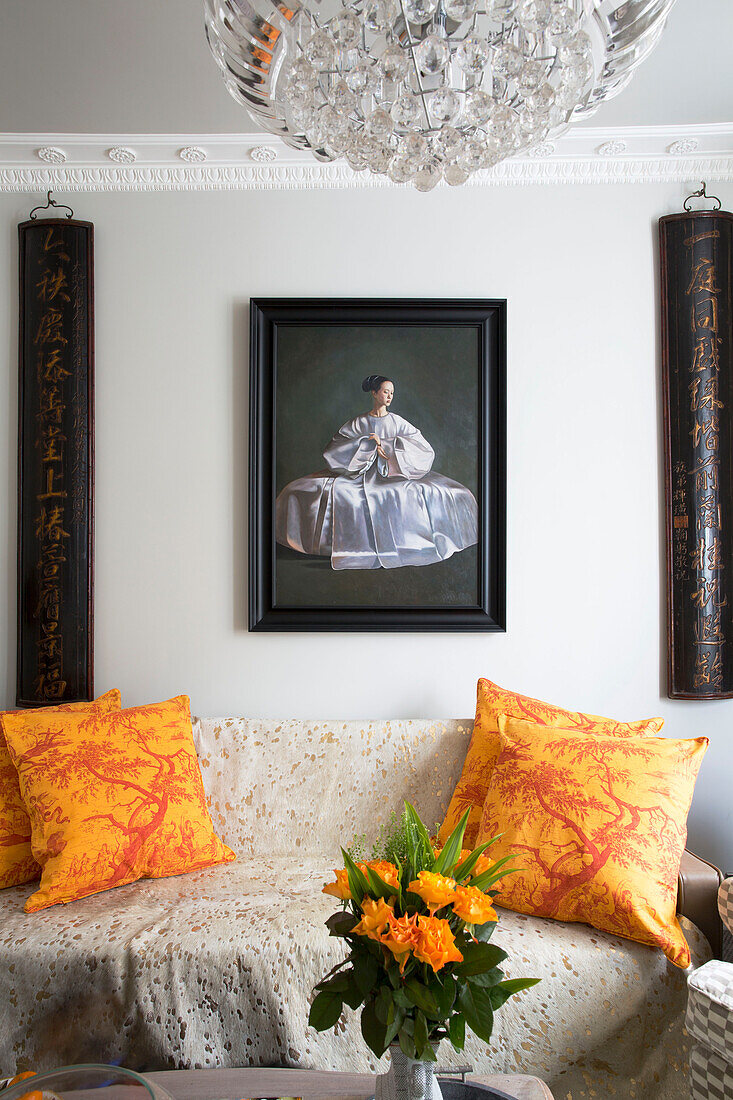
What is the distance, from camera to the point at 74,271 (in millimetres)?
2529

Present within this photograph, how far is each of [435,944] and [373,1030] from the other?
6.7 inches

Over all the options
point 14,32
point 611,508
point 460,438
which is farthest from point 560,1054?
point 14,32

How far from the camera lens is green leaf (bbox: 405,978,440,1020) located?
98cm

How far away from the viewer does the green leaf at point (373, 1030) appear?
0.98m

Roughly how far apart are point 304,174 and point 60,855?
2371 mm

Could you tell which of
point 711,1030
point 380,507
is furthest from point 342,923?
point 380,507

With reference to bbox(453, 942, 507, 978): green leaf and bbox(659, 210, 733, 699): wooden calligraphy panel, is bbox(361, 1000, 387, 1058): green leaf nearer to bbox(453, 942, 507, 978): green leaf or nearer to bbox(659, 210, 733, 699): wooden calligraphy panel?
bbox(453, 942, 507, 978): green leaf

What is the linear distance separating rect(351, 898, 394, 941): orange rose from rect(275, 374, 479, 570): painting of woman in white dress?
5.21 feet

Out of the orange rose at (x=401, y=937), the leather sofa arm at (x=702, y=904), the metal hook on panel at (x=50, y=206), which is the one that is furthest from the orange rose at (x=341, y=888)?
A: the metal hook on panel at (x=50, y=206)

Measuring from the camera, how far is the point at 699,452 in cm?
248

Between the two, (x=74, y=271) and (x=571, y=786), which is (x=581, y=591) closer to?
(x=571, y=786)

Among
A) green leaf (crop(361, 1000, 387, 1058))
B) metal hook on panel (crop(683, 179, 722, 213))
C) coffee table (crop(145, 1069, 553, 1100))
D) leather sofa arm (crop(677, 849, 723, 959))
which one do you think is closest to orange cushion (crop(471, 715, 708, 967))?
leather sofa arm (crop(677, 849, 723, 959))

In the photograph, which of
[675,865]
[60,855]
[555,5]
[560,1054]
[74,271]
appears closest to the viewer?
[555,5]

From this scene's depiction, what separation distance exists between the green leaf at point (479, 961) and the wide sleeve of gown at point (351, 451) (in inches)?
69.0
